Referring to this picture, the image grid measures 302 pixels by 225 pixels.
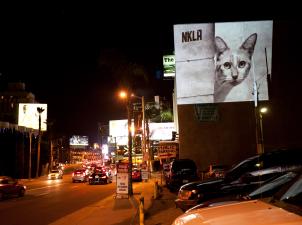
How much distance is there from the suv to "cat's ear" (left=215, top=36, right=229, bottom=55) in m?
13.0

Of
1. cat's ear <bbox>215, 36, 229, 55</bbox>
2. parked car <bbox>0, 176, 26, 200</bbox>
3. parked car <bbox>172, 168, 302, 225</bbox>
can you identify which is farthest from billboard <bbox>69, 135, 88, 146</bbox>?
parked car <bbox>172, 168, 302, 225</bbox>

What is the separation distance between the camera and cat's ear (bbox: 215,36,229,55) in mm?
35719

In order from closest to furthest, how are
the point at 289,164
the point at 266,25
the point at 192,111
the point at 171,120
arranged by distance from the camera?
the point at 289,164, the point at 266,25, the point at 192,111, the point at 171,120

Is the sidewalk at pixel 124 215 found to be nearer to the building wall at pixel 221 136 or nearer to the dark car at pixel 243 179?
the dark car at pixel 243 179

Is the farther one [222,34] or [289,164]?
[222,34]

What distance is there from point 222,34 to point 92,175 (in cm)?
1702

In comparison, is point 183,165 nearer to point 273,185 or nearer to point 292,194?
point 273,185

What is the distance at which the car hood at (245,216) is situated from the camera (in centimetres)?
355

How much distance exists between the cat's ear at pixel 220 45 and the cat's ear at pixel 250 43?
1327 mm

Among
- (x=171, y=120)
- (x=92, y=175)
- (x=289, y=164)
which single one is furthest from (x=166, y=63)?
(x=289, y=164)

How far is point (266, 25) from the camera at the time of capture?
116 ft

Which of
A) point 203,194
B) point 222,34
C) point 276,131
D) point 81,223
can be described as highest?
point 222,34

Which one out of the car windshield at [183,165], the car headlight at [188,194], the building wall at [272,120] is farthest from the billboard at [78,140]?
the car headlight at [188,194]

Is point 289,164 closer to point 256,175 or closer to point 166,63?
point 256,175
